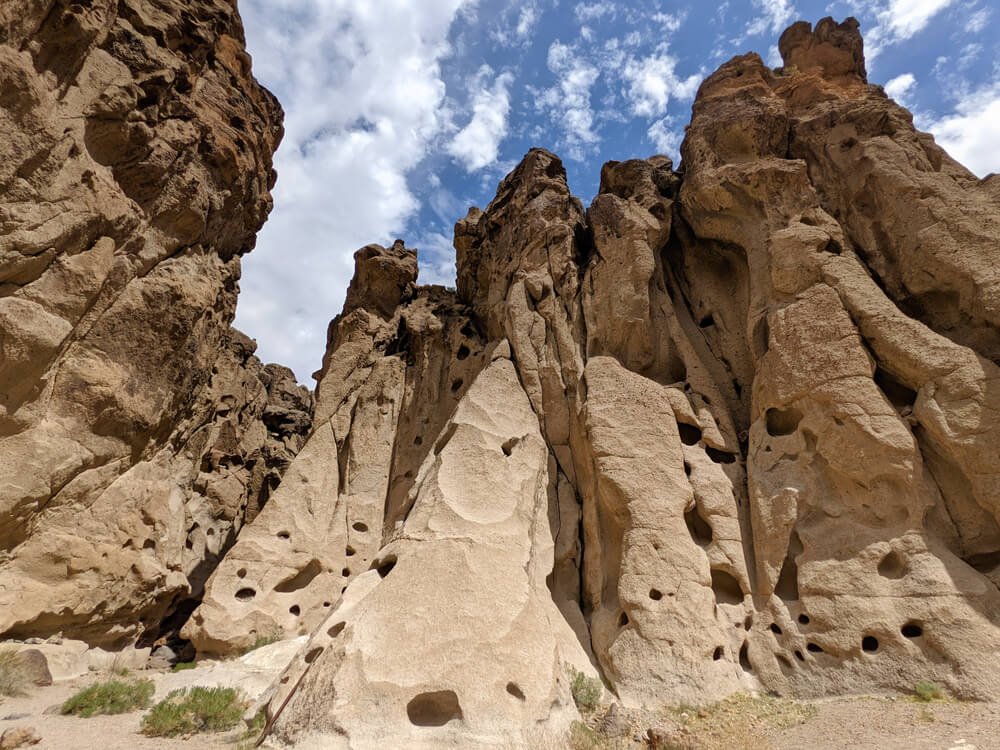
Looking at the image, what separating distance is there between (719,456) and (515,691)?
18.2 ft

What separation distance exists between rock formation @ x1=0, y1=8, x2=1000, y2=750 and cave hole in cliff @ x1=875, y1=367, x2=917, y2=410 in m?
0.04

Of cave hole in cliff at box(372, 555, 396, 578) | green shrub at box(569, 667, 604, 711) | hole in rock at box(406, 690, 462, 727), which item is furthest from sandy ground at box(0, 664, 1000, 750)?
cave hole in cliff at box(372, 555, 396, 578)

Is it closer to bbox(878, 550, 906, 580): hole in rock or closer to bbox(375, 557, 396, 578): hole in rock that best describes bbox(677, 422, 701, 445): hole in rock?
bbox(878, 550, 906, 580): hole in rock

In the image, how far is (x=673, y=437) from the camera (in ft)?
29.3

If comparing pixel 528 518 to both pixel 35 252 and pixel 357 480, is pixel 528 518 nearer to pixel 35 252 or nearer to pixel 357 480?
pixel 357 480

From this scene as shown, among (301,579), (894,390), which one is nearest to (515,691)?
(301,579)

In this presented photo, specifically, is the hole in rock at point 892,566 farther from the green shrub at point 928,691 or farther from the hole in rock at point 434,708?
the hole in rock at point 434,708

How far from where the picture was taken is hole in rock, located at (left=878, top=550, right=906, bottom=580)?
698cm

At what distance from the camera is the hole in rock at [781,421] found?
8.68 meters

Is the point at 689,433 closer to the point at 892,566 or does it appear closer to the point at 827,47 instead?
the point at 892,566

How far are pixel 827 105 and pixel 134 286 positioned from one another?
14188mm

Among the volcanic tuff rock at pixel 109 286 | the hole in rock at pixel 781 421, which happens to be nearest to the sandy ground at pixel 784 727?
the volcanic tuff rock at pixel 109 286

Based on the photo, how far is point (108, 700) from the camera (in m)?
6.30

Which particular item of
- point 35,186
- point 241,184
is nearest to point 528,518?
point 35,186
